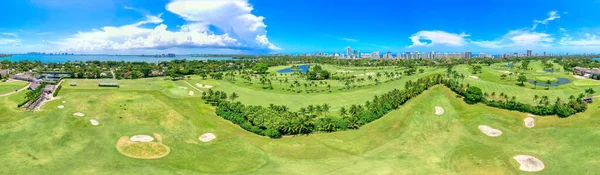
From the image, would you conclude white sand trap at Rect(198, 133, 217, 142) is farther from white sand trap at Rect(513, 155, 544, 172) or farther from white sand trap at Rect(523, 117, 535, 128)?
white sand trap at Rect(523, 117, 535, 128)

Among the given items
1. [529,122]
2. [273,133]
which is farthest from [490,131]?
[273,133]

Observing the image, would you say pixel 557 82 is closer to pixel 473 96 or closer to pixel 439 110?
pixel 473 96

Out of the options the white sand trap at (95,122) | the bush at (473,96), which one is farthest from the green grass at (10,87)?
the bush at (473,96)

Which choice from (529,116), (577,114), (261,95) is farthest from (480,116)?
(261,95)

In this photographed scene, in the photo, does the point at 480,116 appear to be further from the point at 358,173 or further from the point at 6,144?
the point at 6,144

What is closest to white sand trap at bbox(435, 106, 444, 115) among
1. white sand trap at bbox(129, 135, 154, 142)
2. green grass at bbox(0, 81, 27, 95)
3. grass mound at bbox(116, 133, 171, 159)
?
grass mound at bbox(116, 133, 171, 159)

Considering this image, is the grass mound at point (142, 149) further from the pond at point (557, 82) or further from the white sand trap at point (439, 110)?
the pond at point (557, 82)
